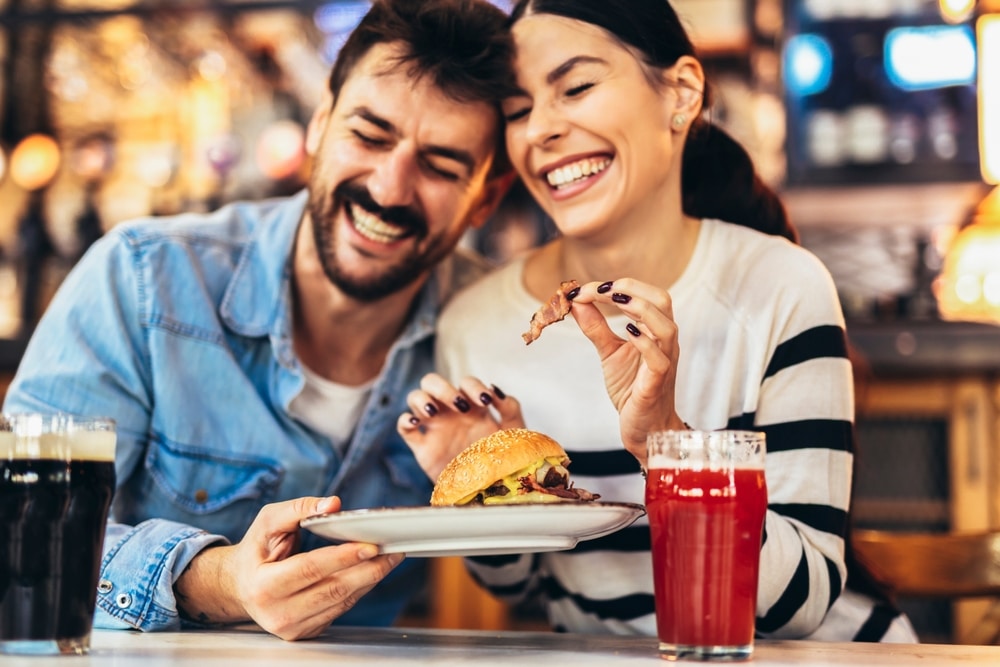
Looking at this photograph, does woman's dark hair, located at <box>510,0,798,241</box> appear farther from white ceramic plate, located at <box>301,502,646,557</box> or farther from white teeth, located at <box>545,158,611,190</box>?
white ceramic plate, located at <box>301,502,646,557</box>

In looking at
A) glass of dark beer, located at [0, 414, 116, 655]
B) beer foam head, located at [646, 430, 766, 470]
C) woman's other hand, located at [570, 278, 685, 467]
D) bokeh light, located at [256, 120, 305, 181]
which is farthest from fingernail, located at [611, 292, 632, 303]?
bokeh light, located at [256, 120, 305, 181]

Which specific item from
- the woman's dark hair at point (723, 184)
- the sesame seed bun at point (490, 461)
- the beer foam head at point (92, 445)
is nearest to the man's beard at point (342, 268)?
the woman's dark hair at point (723, 184)

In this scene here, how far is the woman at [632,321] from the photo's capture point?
157 centimetres

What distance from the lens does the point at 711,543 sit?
3.70 ft

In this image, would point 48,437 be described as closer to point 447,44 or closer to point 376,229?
point 376,229

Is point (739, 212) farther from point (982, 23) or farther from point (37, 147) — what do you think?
point (37, 147)

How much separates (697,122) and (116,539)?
1165mm

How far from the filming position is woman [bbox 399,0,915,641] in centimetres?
157

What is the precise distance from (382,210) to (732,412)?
672mm

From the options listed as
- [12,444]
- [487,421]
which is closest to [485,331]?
[487,421]

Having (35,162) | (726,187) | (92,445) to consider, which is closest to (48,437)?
(92,445)

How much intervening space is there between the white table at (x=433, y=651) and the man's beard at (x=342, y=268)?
706mm

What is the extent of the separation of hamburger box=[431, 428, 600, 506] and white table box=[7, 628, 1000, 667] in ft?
0.58

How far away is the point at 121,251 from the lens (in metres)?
1.88
